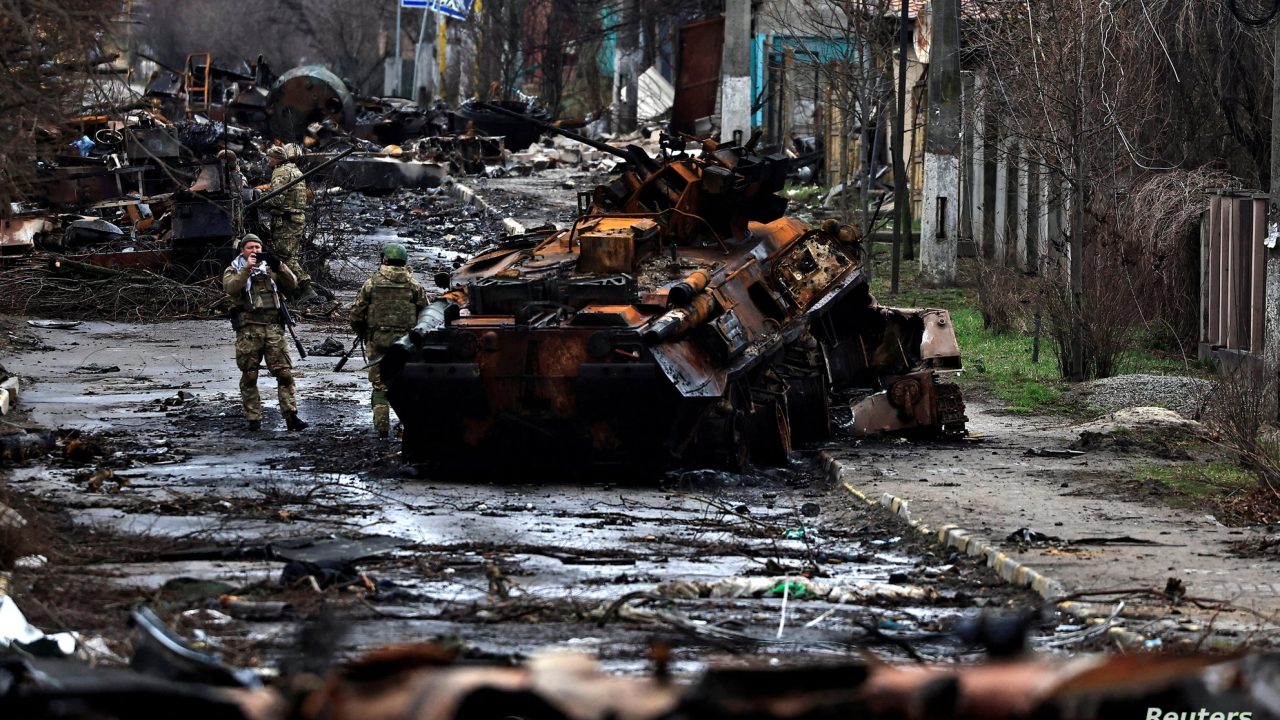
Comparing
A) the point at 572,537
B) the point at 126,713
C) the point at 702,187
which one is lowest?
the point at 572,537

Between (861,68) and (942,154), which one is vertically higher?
(861,68)

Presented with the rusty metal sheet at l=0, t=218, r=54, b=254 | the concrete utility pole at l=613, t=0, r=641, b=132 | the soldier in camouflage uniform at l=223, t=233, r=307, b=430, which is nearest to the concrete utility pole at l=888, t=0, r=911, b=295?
the soldier in camouflage uniform at l=223, t=233, r=307, b=430

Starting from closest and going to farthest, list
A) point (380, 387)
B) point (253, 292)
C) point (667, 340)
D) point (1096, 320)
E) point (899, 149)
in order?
point (667, 340), point (380, 387), point (253, 292), point (1096, 320), point (899, 149)

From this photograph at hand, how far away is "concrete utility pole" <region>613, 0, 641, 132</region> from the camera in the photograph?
175ft

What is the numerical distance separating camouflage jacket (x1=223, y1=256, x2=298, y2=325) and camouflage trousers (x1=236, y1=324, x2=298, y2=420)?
9 cm

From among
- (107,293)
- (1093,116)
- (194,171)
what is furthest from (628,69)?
(1093,116)

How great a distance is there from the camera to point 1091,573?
934cm

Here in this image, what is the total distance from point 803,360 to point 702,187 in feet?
6.02

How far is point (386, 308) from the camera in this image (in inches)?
597

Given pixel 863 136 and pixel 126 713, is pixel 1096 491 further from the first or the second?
pixel 863 136

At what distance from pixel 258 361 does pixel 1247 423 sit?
8.65 m

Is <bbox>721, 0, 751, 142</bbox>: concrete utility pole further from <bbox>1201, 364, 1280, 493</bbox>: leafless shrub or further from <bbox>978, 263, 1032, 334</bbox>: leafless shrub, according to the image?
<bbox>1201, 364, 1280, 493</bbox>: leafless shrub

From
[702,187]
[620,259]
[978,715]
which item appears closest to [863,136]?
[702,187]

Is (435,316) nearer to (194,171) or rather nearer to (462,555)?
(462,555)
